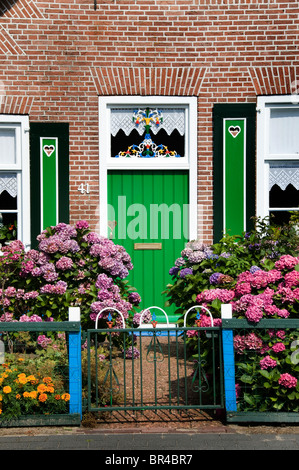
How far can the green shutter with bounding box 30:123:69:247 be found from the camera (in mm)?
8344

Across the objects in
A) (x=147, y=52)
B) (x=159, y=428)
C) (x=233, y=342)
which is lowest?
(x=159, y=428)

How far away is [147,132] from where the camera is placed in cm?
859

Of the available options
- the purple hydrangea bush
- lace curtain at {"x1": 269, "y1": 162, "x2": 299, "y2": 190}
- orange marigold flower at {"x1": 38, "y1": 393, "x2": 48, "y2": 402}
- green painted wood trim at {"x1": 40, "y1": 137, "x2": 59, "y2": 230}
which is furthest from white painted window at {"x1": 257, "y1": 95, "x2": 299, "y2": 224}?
orange marigold flower at {"x1": 38, "y1": 393, "x2": 48, "y2": 402}

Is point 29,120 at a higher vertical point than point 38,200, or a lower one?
higher

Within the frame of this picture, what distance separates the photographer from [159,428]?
16.1ft

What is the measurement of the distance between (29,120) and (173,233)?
8.45 ft

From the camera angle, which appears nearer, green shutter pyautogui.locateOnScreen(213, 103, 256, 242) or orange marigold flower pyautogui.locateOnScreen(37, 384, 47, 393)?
orange marigold flower pyautogui.locateOnScreen(37, 384, 47, 393)

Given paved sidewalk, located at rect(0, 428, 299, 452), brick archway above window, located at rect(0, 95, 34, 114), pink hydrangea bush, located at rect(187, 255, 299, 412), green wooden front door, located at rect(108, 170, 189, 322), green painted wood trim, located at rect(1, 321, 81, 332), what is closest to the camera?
paved sidewalk, located at rect(0, 428, 299, 452)

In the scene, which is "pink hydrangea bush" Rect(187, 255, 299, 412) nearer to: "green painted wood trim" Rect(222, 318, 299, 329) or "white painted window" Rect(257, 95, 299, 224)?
"green painted wood trim" Rect(222, 318, 299, 329)

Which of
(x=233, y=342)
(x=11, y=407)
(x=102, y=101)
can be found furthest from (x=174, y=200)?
(x=11, y=407)

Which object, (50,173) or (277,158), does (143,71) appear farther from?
(277,158)

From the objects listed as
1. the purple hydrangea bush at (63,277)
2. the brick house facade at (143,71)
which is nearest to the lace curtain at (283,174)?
the brick house facade at (143,71)

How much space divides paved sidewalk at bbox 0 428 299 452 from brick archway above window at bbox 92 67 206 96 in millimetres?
5019
